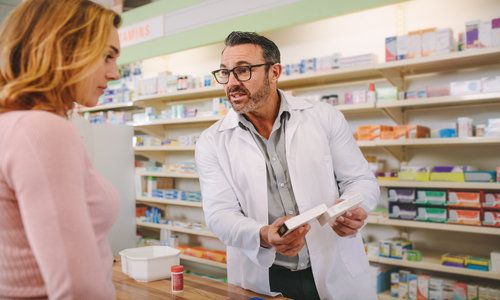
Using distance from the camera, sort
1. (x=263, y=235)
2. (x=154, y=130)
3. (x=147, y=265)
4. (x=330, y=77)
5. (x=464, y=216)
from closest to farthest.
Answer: (x=263, y=235) → (x=147, y=265) → (x=464, y=216) → (x=330, y=77) → (x=154, y=130)

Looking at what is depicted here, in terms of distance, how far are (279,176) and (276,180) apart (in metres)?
0.03

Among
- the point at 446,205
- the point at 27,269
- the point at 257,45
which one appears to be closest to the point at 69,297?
the point at 27,269

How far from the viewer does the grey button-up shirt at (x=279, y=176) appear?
2021mm

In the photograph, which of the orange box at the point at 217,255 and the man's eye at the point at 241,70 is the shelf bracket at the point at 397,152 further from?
the orange box at the point at 217,255

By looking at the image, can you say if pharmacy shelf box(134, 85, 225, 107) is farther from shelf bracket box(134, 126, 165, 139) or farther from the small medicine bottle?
the small medicine bottle

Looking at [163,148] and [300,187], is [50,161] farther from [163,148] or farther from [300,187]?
[163,148]

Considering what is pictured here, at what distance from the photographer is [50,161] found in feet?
2.69

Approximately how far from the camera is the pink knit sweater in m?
0.81

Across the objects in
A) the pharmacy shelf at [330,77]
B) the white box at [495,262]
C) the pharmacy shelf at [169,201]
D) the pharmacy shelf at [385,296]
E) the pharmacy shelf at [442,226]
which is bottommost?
the pharmacy shelf at [385,296]

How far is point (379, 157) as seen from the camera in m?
3.83

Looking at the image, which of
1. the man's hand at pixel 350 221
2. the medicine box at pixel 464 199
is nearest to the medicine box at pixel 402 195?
the medicine box at pixel 464 199

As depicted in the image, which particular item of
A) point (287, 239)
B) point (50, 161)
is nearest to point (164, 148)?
point (287, 239)

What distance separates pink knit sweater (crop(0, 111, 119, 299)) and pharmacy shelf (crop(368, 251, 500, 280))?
2.85 meters

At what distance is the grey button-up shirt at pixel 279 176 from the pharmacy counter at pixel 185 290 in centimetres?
28
